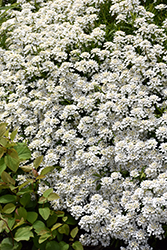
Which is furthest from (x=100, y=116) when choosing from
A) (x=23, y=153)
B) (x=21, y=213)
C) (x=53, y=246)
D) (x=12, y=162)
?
(x=53, y=246)

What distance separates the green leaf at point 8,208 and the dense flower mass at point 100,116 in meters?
0.39

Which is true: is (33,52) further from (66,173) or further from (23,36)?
(66,173)

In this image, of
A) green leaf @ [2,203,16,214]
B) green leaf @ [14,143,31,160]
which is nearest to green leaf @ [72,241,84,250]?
green leaf @ [2,203,16,214]

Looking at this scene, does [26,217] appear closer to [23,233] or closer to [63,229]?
[23,233]

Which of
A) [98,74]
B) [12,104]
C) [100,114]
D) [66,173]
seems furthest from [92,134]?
[12,104]

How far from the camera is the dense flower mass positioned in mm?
2549

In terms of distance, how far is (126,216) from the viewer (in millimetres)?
2496

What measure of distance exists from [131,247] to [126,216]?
10.6 inches

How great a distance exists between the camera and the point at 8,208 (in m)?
2.54

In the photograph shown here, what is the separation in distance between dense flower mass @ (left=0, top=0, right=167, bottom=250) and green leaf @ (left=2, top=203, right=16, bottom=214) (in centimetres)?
39

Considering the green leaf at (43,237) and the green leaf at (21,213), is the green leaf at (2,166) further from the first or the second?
the green leaf at (43,237)

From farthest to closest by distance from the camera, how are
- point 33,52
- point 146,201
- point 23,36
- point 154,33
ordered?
point 23,36 < point 33,52 < point 154,33 < point 146,201

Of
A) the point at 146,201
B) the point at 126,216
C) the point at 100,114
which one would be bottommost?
the point at 126,216

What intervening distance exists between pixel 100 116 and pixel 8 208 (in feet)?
4.16
